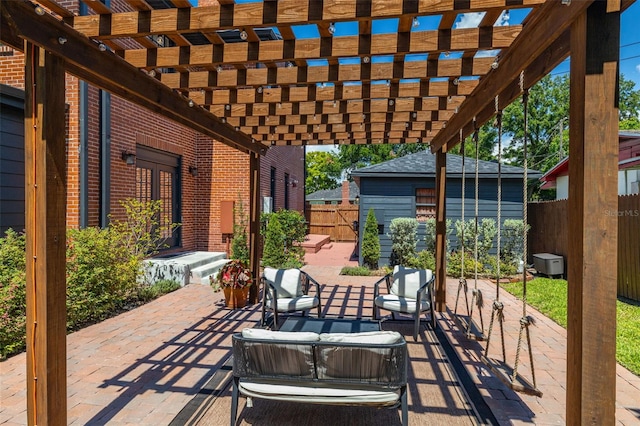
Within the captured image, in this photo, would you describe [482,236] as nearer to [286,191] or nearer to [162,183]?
[286,191]

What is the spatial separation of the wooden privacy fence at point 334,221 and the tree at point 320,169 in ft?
64.6

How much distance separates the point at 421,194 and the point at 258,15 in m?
9.50

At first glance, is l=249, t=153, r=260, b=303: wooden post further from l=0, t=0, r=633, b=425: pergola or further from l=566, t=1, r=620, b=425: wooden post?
l=566, t=1, r=620, b=425: wooden post

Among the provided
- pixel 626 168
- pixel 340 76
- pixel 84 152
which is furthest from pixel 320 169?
pixel 340 76

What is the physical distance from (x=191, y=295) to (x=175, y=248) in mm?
3075

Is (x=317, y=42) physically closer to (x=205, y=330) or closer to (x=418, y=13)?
(x=418, y=13)

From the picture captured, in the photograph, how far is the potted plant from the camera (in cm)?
607

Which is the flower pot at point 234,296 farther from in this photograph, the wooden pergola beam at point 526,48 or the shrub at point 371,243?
the shrub at point 371,243

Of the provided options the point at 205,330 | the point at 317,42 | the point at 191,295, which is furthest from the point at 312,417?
the point at 191,295

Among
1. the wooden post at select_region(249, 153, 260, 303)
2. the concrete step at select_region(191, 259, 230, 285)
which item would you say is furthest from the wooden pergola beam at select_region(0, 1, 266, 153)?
the concrete step at select_region(191, 259, 230, 285)

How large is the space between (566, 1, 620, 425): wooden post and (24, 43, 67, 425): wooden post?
9.95 feet

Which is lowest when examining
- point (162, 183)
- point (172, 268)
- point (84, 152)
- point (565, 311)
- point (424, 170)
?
point (565, 311)

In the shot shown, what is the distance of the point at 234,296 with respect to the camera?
20.0ft

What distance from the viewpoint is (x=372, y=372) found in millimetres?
2590
